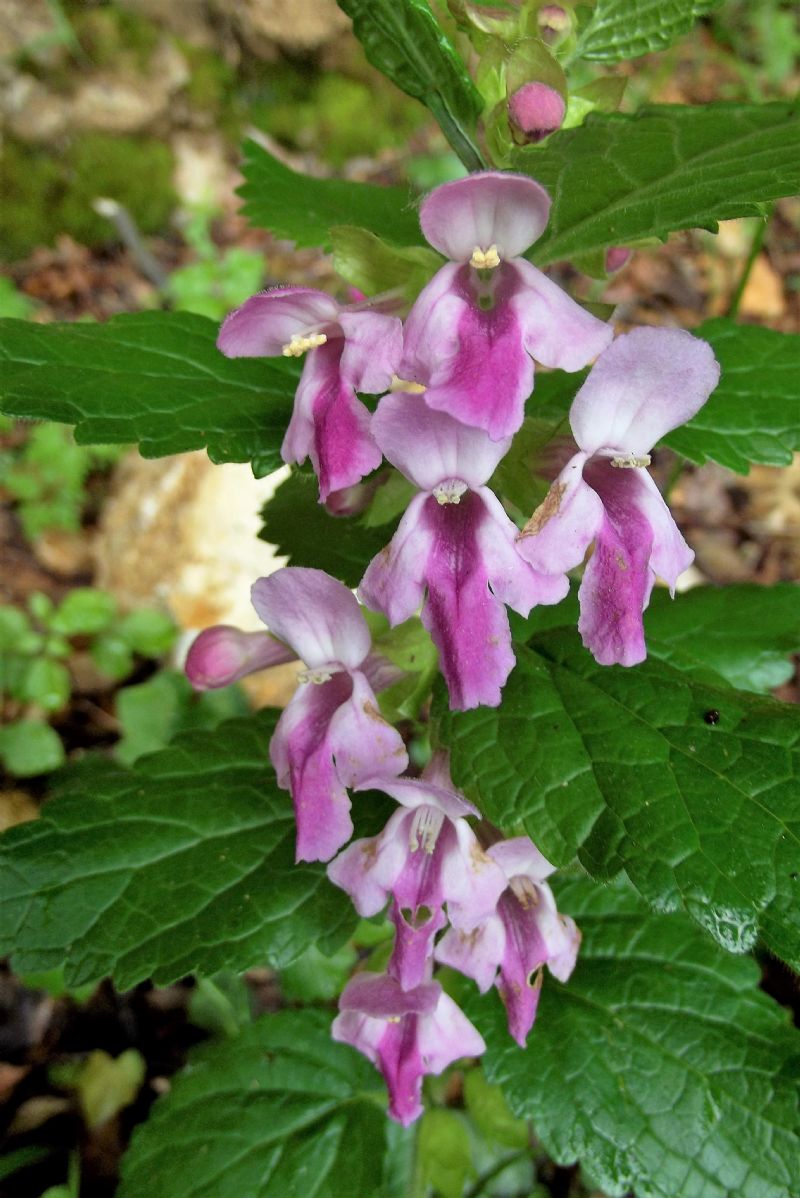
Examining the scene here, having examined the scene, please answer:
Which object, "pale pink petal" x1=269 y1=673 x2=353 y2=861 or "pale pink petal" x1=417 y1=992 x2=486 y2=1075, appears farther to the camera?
"pale pink petal" x1=417 y1=992 x2=486 y2=1075

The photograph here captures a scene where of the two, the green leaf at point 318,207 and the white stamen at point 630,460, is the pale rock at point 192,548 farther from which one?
the white stamen at point 630,460

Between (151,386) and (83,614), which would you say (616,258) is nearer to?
(151,386)

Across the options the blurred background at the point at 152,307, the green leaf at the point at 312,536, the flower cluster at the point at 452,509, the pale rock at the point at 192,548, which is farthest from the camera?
the pale rock at the point at 192,548

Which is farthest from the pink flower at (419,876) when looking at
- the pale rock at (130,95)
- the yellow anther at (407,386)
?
the pale rock at (130,95)

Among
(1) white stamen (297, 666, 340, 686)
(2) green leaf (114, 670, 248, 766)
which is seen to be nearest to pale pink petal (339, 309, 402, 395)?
(1) white stamen (297, 666, 340, 686)

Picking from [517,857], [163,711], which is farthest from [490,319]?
[163,711]

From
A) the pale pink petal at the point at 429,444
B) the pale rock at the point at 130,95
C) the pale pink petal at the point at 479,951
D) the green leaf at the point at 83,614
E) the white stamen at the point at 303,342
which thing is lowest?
the pale pink petal at the point at 479,951

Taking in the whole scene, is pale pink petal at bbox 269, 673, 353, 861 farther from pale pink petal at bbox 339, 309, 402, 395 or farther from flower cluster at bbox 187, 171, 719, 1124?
pale pink petal at bbox 339, 309, 402, 395
